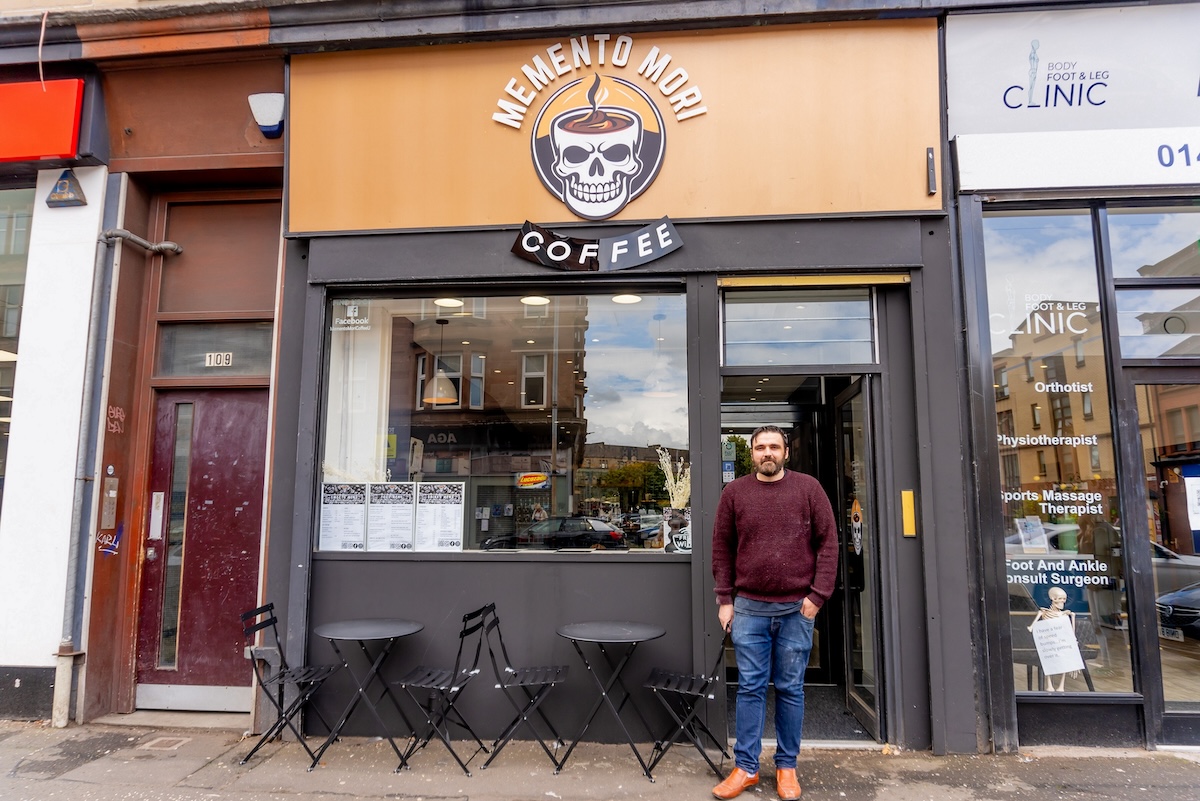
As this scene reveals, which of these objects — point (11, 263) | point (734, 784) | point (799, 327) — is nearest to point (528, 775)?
point (734, 784)

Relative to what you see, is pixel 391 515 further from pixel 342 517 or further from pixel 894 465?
pixel 894 465

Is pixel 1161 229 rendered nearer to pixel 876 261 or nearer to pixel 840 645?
pixel 876 261

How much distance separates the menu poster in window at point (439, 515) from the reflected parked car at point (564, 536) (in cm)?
25

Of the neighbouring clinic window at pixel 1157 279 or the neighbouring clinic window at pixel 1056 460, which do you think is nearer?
the neighbouring clinic window at pixel 1056 460

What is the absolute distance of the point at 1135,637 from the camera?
4.49m

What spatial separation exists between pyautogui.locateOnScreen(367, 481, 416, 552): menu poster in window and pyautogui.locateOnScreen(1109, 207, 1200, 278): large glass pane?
508 cm

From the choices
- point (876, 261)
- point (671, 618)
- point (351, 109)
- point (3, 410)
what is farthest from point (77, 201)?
point (876, 261)

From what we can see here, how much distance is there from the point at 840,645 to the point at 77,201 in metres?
6.80

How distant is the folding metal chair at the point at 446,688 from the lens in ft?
13.8

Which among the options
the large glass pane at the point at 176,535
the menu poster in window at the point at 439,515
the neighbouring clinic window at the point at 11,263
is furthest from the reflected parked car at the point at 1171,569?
the neighbouring clinic window at the point at 11,263

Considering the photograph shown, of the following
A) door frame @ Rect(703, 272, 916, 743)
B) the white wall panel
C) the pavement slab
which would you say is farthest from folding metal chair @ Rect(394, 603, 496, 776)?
the white wall panel

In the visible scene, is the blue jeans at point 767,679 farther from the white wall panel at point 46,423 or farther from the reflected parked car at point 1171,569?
the white wall panel at point 46,423

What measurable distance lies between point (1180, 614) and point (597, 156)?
190 inches

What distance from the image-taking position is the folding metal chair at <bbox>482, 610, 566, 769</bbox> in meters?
4.20
